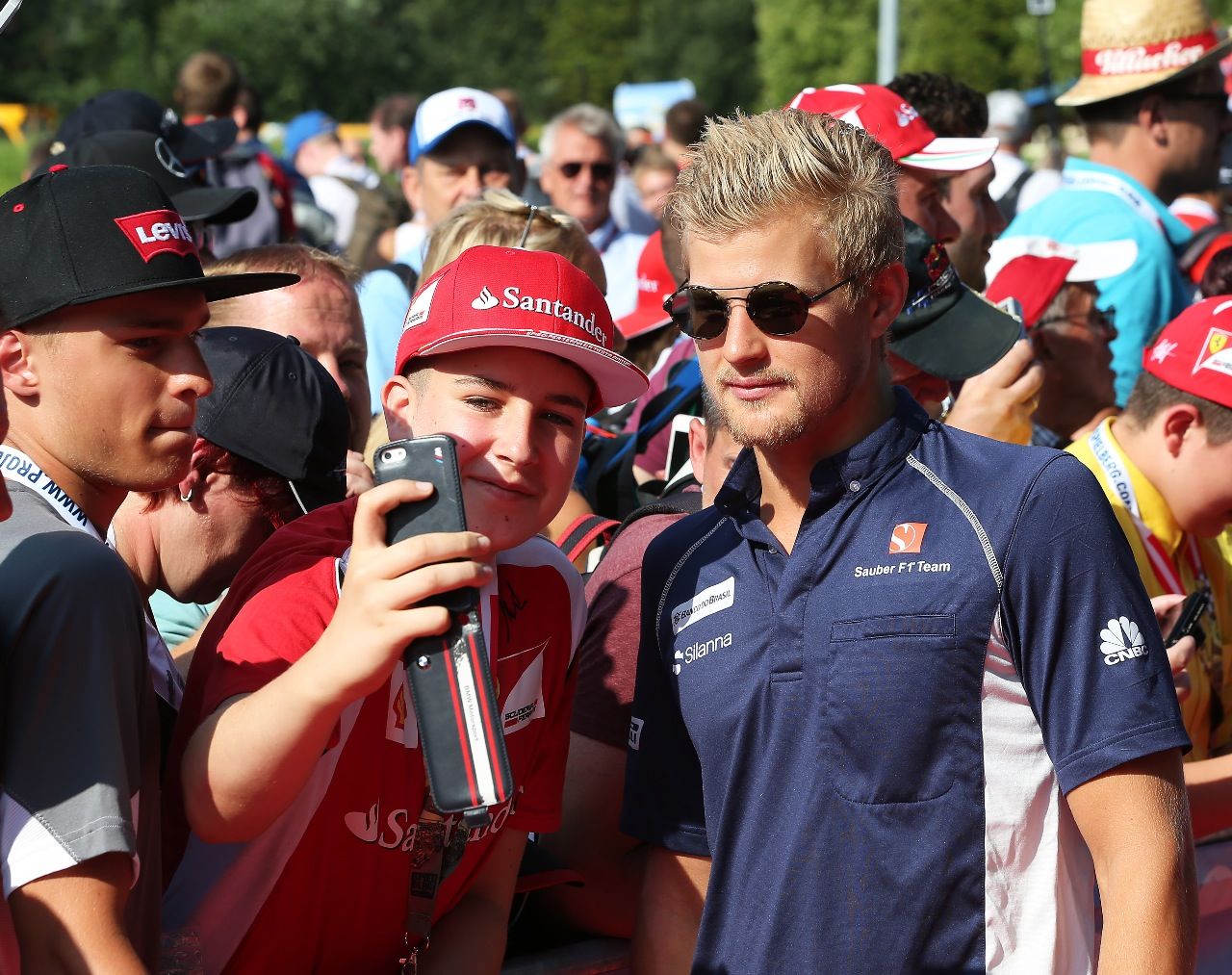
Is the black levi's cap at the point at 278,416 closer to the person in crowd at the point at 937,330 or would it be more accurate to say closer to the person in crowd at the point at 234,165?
the person in crowd at the point at 937,330

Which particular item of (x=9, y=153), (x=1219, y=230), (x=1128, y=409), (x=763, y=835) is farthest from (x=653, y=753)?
(x=9, y=153)

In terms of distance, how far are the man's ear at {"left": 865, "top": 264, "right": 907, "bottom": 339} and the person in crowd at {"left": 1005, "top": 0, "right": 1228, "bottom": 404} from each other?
11.5 ft

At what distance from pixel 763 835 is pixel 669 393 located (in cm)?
254

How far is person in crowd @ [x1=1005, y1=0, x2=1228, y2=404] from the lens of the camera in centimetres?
620

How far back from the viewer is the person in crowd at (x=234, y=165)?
8.27 meters

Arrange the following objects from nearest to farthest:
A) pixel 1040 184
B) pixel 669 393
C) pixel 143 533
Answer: pixel 143 533
pixel 669 393
pixel 1040 184

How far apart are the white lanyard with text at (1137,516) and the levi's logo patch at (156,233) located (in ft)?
8.45

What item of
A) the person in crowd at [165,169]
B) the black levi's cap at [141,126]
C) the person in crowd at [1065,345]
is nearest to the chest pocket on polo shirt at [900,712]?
the person in crowd at [1065,345]

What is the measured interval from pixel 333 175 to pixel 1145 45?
8652 millimetres

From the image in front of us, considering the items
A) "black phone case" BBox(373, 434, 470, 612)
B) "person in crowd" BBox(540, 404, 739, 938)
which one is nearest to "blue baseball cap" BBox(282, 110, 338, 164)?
"person in crowd" BBox(540, 404, 739, 938)

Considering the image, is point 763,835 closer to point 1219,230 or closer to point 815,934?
point 815,934

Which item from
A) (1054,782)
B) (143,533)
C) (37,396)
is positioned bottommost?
(1054,782)

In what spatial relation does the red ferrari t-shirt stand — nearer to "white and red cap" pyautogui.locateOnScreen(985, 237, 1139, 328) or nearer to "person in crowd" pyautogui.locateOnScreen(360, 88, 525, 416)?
"white and red cap" pyautogui.locateOnScreen(985, 237, 1139, 328)

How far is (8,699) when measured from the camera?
2.02 m
